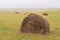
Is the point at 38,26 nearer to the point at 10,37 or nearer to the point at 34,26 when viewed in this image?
the point at 34,26

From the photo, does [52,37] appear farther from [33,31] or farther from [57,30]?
[57,30]

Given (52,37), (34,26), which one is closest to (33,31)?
(34,26)

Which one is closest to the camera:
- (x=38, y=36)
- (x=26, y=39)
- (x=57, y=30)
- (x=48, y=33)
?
(x=26, y=39)

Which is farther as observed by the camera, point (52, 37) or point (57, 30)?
point (57, 30)

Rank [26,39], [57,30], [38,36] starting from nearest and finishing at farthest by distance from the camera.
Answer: [26,39], [38,36], [57,30]

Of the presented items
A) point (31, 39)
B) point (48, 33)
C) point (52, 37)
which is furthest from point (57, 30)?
point (31, 39)

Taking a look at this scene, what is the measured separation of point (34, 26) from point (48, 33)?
2.90 ft

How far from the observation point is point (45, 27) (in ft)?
47.6

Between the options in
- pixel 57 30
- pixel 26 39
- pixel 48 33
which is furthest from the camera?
pixel 57 30

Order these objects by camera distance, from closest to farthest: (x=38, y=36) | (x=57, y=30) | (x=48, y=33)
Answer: (x=38, y=36) < (x=48, y=33) < (x=57, y=30)

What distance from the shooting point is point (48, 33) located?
14.7 meters

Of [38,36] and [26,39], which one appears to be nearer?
[26,39]

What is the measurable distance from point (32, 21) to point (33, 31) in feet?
1.75

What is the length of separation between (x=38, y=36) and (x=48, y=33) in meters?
1.20
